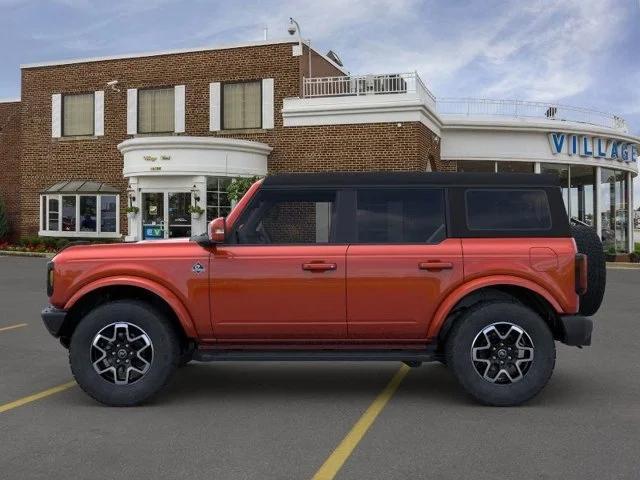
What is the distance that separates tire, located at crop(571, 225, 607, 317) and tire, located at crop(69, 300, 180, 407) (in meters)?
3.59

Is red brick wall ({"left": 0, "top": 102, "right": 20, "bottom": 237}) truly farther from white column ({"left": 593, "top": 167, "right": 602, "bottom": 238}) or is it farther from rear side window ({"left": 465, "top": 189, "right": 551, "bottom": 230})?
rear side window ({"left": 465, "top": 189, "right": 551, "bottom": 230})

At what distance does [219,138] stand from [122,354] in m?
18.6

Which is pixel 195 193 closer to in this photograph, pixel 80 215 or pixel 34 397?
pixel 80 215

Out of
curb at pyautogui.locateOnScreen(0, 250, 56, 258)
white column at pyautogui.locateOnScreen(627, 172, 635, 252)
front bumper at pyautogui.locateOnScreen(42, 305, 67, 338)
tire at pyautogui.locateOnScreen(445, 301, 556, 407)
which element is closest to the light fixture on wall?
curb at pyautogui.locateOnScreen(0, 250, 56, 258)

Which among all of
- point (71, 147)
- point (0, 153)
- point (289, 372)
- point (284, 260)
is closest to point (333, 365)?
point (289, 372)

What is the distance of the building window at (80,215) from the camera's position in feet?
88.3

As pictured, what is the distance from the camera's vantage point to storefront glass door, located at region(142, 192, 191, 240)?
79.0ft

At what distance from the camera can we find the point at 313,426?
506 cm

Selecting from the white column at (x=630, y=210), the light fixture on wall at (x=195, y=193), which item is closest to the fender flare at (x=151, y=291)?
the light fixture on wall at (x=195, y=193)

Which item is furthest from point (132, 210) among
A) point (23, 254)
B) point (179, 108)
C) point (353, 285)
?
point (353, 285)

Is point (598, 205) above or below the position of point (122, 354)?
above

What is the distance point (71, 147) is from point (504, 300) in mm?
25718

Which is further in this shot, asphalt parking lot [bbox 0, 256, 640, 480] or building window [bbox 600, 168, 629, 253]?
building window [bbox 600, 168, 629, 253]

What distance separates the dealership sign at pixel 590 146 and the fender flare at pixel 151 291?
23777mm
